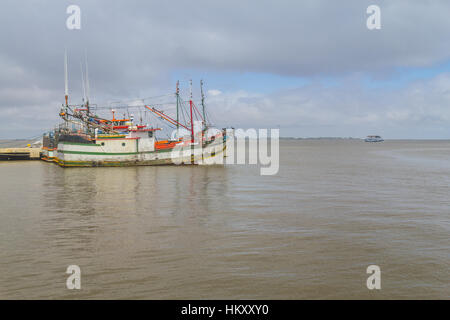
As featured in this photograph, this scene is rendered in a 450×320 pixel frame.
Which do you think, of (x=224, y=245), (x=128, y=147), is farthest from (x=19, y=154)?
(x=224, y=245)

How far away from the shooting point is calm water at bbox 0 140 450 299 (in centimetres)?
759

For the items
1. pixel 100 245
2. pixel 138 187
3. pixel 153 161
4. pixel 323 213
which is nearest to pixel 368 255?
pixel 323 213

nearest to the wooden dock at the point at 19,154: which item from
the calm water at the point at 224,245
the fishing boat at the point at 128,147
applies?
the fishing boat at the point at 128,147

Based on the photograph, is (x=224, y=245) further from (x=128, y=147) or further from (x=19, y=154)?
(x=19, y=154)

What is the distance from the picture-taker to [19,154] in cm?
5553

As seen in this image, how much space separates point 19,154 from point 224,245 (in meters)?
57.2

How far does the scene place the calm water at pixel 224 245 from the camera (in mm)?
7590

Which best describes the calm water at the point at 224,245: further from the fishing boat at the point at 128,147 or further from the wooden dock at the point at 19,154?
the wooden dock at the point at 19,154

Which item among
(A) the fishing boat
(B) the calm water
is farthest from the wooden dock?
(B) the calm water

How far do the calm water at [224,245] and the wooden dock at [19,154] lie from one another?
138 ft

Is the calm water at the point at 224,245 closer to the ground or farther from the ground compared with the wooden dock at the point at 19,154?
closer to the ground

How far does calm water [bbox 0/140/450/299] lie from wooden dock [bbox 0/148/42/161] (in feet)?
138
